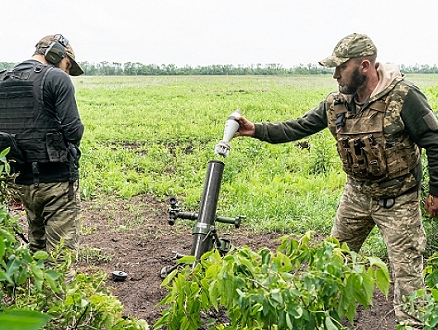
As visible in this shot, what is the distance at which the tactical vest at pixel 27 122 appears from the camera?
401cm

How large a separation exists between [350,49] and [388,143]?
68 cm

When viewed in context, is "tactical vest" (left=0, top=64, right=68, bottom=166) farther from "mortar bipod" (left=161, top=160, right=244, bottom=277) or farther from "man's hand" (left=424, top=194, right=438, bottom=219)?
"man's hand" (left=424, top=194, right=438, bottom=219)

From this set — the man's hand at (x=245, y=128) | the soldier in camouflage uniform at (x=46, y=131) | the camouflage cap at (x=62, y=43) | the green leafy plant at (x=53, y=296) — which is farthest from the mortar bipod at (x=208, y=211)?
the camouflage cap at (x=62, y=43)

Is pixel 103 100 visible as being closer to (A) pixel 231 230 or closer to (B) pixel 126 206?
(B) pixel 126 206

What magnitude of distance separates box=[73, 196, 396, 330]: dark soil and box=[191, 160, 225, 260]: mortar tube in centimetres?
109

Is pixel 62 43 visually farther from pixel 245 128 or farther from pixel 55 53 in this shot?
pixel 245 128

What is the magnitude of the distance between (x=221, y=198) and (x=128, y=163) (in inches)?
119

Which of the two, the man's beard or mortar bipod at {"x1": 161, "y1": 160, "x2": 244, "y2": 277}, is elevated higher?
the man's beard

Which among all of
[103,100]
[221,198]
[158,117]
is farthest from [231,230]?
[103,100]

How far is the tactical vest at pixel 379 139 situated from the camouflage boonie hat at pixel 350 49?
0.29 meters

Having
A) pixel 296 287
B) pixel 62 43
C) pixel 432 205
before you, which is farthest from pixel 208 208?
pixel 296 287

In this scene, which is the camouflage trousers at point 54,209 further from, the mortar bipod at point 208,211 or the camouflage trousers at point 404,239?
the camouflage trousers at point 404,239

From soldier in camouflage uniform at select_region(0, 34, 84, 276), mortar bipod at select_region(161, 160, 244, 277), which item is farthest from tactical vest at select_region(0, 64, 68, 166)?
mortar bipod at select_region(161, 160, 244, 277)

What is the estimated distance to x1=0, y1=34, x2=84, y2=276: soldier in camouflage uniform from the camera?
4.01 m
